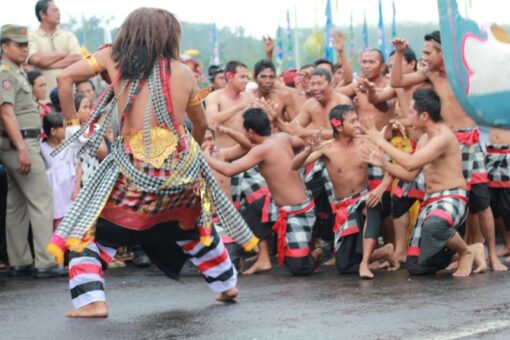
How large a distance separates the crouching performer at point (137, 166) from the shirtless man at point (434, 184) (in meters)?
2.10

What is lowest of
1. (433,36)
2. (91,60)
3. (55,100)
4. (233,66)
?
(55,100)

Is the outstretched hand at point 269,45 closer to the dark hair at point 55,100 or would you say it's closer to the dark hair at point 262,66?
the dark hair at point 262,66

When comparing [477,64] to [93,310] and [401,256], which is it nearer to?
[93,310]

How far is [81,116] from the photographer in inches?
384

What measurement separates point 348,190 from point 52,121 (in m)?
2.66

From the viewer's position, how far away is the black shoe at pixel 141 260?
384 inches

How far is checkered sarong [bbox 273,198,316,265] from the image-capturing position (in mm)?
8953

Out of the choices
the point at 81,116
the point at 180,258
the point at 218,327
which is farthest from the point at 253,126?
the point at 218,327

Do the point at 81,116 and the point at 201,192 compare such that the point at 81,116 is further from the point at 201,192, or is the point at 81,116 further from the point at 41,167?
the point at 201,192

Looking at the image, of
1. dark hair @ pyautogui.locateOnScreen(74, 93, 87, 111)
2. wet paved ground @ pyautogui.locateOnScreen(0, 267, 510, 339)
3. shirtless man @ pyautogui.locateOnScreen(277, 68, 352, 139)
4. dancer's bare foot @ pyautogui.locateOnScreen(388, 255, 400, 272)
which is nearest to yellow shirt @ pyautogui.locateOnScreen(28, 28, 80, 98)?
dark hair @ pyautogui.locateOnScreen(74, 93, 87, 111)

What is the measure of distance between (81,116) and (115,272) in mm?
1412

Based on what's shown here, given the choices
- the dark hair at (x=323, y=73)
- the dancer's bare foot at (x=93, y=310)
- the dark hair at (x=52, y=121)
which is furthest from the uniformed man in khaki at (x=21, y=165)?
the dancer's bare foot at (x=93, y=310)

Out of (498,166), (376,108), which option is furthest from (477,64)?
(376,108)

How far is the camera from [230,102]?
11.1 metres
